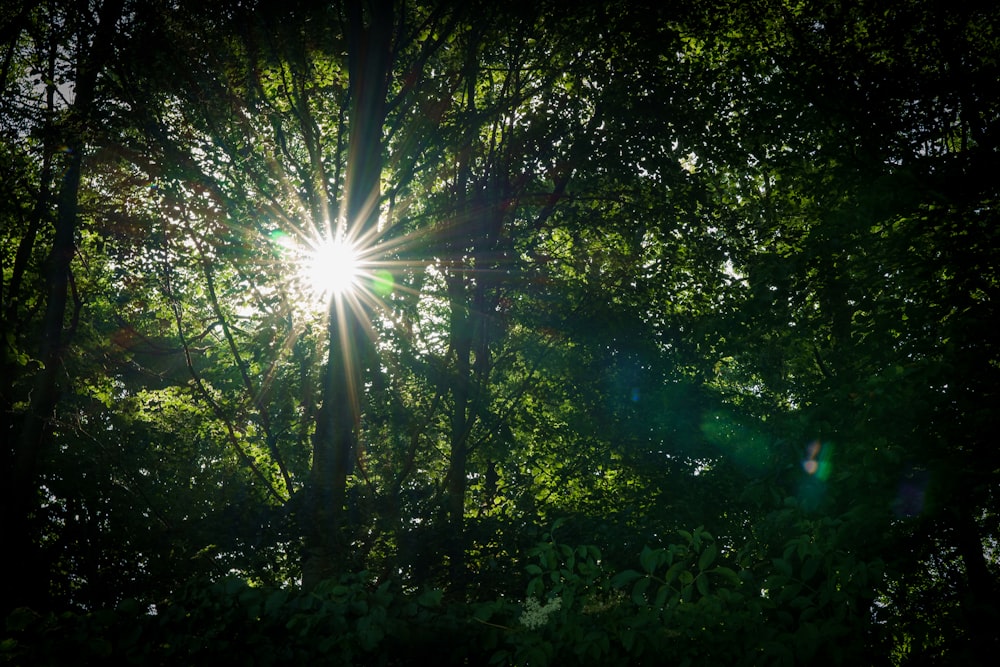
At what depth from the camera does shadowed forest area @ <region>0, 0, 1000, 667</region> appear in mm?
4656

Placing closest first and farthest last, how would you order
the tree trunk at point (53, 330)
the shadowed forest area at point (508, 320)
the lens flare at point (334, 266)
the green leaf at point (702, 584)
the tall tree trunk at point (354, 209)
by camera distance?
the green leaf at point (702, 584)
the shadowed forest area at point (508, 320)
the tall tree trunk at point (354, 209)
the lens flare at point (334, 266)
the tree trunk at point (53, 330)

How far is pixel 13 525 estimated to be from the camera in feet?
31.9

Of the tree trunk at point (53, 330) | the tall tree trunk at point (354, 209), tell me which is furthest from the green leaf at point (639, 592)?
the tree trunk at point (53, 330)

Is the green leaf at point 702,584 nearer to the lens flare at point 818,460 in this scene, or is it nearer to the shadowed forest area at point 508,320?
the shadowed forest area at point 508,320

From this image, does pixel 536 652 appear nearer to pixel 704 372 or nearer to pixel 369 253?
pixel 369 253

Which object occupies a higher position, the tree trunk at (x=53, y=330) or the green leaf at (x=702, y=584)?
the tree trunk at (x=53, y=330)

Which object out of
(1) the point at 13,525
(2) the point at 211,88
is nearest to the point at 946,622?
(2) the point at 211,88

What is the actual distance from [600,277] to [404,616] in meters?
8.96

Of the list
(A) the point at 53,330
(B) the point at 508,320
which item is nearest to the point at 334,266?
(B) the point at 508,320

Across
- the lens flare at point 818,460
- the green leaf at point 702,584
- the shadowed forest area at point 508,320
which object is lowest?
the green leaf at point 702,584

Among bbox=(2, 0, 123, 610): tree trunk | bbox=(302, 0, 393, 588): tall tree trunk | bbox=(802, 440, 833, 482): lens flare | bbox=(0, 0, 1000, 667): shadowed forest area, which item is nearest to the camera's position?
bbox=(0, 0, 1000, 667): shadowed forest area

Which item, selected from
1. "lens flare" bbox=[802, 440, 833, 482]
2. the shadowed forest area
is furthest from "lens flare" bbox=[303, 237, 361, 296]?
"lens flare" bbox=[802, 440, 833, 482]

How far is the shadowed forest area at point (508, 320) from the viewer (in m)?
4.66

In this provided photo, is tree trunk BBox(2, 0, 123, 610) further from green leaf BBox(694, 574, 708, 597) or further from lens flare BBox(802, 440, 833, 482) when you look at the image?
lens flare BBox(802, 440, 833, 482)
